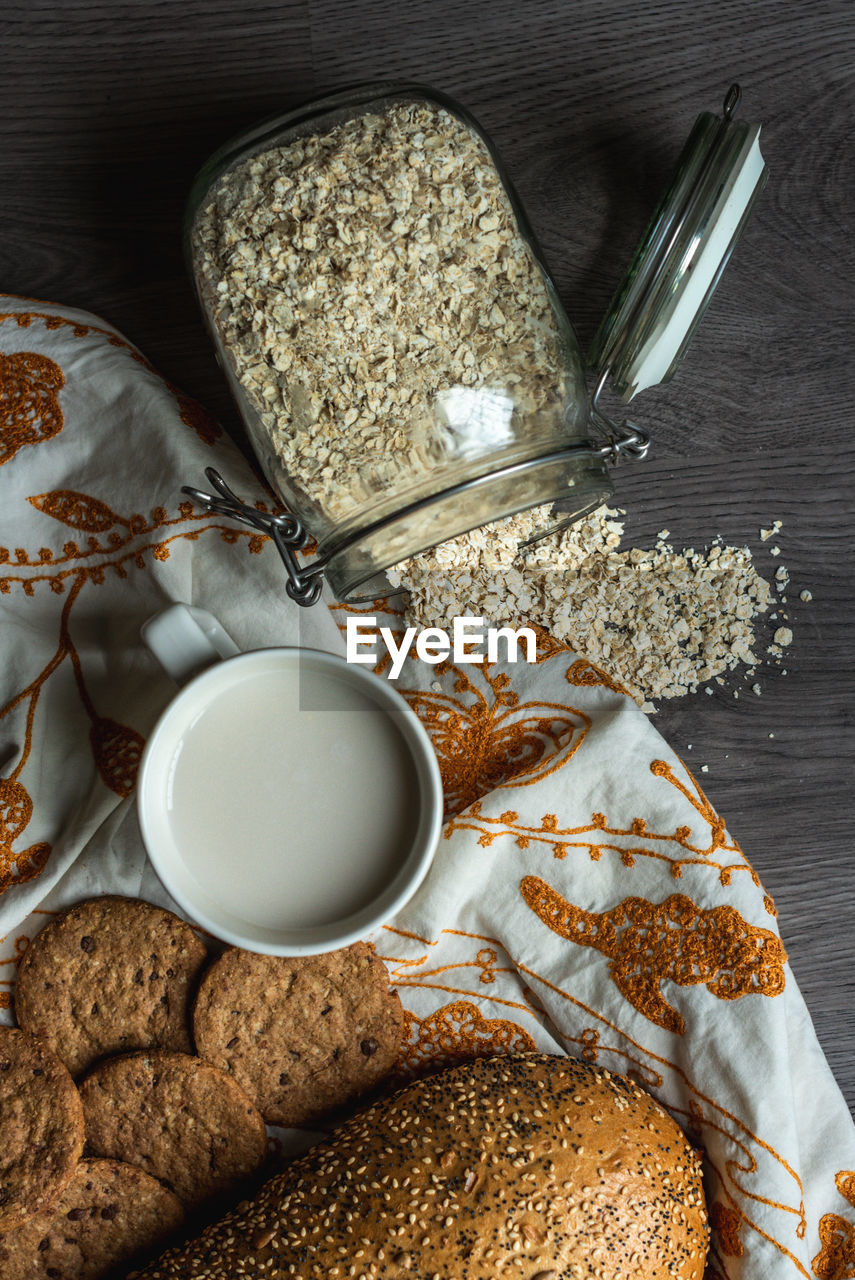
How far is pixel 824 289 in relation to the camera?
46.9 inches

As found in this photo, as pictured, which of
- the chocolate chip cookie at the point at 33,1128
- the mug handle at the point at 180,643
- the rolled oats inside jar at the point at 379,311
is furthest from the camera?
the chocolate chip cookie at the point at 33,1128

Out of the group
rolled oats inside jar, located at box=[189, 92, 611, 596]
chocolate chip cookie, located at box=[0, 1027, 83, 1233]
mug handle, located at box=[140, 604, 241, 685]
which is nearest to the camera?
rolled oats inside jar, located at box=[189, 92, 611, 596]

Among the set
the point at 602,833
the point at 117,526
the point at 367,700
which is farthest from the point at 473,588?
the point at 117,526

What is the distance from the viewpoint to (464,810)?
1.13 m

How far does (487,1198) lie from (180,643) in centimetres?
65

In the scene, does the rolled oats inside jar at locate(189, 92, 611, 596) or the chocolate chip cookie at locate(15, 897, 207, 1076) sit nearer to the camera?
the rolled oats inside jar at locate(189, 92, 611, 596)

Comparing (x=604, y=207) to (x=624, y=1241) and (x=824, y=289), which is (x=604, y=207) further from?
(x=624, y=1241)

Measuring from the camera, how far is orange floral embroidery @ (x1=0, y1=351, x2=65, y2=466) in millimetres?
1139

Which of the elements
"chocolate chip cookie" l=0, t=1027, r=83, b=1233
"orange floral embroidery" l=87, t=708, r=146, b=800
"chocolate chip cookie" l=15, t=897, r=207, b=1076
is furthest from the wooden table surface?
"chocolate chip cookie" l=0, t=1027, r=83, b=1233

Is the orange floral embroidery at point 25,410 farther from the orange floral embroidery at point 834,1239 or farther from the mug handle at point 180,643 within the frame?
the orange floral embroidery at point 834,1239

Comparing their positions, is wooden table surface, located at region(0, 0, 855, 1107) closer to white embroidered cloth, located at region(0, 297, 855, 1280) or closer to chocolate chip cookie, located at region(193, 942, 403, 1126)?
white embroidered cloth, located at region(0, 297, 855, 1280)

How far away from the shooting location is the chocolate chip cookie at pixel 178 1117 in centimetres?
110

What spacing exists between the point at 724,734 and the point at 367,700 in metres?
0.48

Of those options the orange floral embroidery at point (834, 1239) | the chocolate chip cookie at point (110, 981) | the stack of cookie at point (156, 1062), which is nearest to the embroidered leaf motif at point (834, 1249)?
the orange floral embroidery at point (834, 1239)
